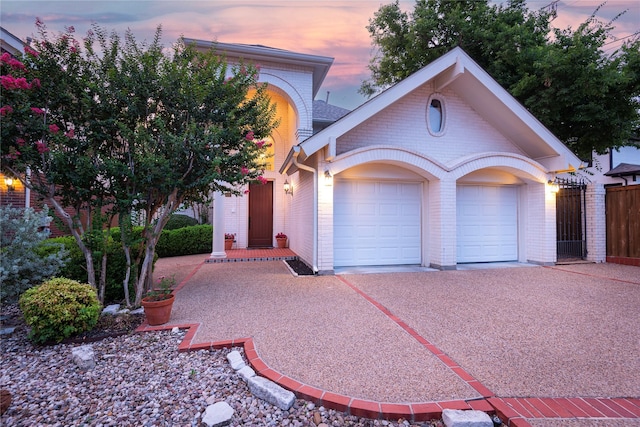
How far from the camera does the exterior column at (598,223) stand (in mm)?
9523

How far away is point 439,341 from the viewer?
363 cm

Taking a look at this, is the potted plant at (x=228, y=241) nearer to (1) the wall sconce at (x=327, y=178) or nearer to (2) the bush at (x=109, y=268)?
(1) the wall sconce at (x=327, y=178)

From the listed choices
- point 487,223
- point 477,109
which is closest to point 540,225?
point 487,223

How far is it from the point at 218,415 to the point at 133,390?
1.01 m

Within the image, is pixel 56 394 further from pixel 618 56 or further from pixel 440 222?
pixel 618 56

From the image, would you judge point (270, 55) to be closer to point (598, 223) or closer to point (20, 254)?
point (20, 254)

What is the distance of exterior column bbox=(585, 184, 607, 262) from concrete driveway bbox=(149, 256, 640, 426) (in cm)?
317

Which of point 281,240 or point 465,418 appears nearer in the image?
point 465,418

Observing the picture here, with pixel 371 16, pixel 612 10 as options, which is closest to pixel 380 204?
pixel 612 10

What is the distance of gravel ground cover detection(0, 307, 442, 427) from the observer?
7.81ft

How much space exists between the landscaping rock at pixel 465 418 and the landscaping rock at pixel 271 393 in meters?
1.18

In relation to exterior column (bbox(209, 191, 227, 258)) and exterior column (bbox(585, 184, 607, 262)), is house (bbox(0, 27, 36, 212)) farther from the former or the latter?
exterior column (bbox(585, 184, 607, 262))

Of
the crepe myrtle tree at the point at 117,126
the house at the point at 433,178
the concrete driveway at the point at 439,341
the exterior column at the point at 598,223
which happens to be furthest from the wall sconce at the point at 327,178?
the exterior column at the point at 598,223

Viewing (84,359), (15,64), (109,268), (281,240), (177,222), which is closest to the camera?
(84,359)
